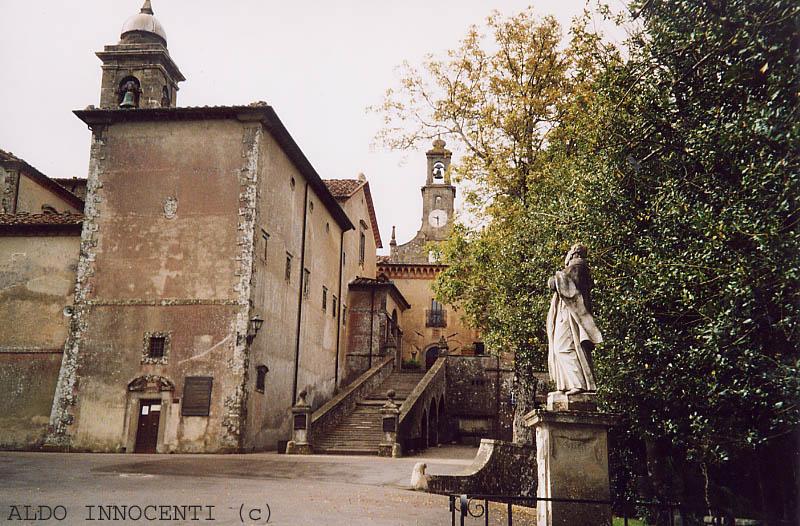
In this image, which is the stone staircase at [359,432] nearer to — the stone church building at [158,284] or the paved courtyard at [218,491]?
the stone church building at [158,284]

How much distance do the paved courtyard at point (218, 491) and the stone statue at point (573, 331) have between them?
123 inches

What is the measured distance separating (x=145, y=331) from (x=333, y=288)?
42.6 feet

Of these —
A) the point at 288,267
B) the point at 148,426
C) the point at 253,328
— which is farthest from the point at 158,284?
the point at 288,267

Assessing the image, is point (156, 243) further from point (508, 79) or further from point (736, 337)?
point (736, 337)

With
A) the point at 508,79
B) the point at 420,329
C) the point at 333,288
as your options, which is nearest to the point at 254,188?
the point at 508,79

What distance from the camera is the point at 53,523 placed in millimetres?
9086

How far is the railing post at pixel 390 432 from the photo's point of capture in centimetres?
2312

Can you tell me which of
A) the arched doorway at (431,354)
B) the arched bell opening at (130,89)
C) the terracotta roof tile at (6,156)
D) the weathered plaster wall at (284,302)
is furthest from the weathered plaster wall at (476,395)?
the terracotta roof tile at (6,156)

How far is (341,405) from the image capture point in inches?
1072

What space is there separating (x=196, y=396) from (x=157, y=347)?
2.11 meters

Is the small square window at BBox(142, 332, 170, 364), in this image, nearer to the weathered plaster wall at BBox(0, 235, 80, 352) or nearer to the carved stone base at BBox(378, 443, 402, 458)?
the weathered plaster wall at BBox(0, 235, 80, 352)

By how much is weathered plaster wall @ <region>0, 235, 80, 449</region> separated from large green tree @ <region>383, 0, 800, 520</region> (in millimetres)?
15157

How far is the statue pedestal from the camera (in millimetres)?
8539

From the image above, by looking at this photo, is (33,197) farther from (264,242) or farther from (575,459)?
(575,459)
